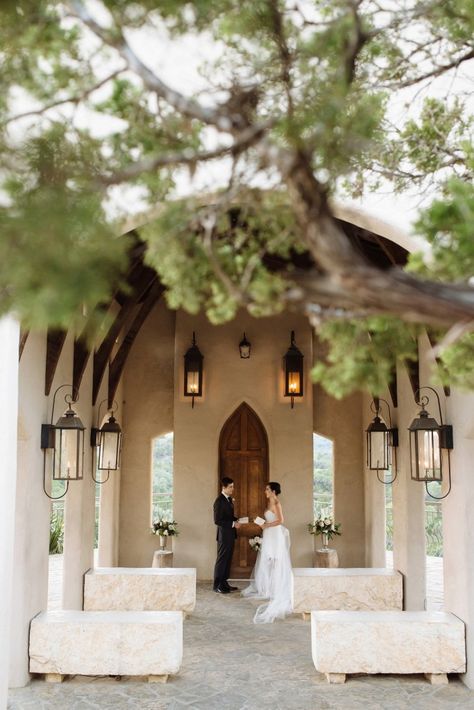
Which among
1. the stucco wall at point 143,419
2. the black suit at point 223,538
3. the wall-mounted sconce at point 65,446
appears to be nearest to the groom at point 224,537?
the black suit at point 223,538

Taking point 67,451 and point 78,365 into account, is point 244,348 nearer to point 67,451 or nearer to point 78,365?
point 78,365

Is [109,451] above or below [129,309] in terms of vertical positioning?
below

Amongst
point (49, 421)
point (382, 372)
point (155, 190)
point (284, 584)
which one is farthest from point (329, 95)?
point (284, 584)

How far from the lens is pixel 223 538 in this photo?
9727 mm

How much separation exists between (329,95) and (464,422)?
178 inches

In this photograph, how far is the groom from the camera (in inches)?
383

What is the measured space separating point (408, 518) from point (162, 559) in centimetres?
364

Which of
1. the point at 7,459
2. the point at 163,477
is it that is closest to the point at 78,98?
the point at 7,459

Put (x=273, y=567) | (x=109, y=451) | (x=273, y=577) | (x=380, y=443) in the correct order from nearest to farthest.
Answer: (x=109, y=451)
(x=380, y=443)
(x=273, y=577)
(x=273, y=567)

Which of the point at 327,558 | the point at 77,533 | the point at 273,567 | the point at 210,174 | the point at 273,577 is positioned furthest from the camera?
the point at 327,558

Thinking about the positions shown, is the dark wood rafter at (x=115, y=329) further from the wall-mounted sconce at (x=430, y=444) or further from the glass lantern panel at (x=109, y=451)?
the wall-mounted sconce at (x=430, y=444)

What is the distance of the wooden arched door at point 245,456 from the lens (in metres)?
11.1

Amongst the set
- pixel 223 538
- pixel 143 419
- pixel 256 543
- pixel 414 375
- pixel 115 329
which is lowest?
pixel 256 543

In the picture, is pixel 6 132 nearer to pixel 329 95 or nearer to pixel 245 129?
pixel 245 129
